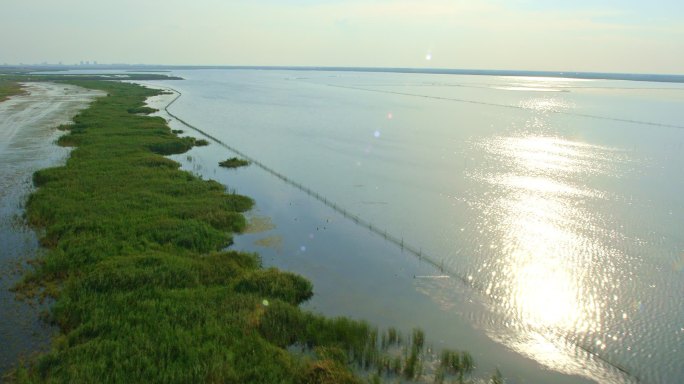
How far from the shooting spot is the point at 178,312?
15.6 m

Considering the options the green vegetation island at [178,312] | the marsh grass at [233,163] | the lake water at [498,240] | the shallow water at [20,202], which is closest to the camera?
the green vegetation island at [178,312]

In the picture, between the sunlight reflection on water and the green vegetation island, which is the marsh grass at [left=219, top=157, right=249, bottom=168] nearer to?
the green vegetation island

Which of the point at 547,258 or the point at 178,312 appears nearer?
the point at 178,312

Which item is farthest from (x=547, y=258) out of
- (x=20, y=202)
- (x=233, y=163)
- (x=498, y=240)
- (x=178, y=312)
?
(x=20, y=202)

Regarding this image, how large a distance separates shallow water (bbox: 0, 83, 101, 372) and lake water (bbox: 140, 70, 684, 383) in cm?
880

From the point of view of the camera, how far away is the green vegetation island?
12.9 m

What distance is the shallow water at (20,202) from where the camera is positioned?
1455 cm

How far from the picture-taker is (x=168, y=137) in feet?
164

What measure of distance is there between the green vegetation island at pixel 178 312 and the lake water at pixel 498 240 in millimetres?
1575

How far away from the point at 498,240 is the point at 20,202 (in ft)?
85.2

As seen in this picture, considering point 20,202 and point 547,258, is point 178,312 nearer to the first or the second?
point 547,258

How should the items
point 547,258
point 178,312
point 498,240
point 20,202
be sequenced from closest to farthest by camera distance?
1. point 178,312
2. point 547,258
3. point 498,240
4. point 20,202

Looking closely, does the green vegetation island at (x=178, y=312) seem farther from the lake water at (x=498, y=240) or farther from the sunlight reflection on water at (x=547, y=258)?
the sunlight reflection on water at (x=547, y=258)

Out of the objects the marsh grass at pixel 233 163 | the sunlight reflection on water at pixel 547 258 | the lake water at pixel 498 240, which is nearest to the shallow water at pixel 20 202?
the lake water at pixel 498 240
